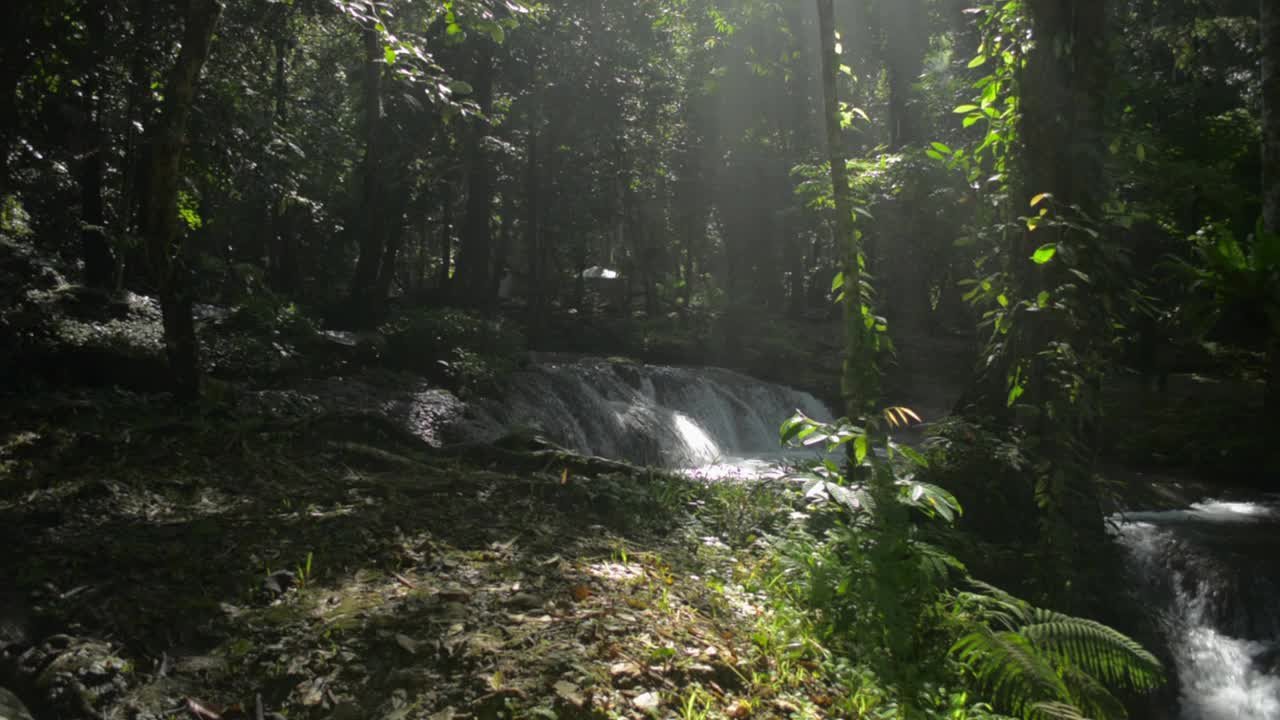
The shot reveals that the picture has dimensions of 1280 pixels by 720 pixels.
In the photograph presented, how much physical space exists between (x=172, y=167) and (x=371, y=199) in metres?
8.40

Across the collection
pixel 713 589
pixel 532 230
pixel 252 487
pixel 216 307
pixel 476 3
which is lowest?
pixel 713 589

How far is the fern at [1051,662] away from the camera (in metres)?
3.13

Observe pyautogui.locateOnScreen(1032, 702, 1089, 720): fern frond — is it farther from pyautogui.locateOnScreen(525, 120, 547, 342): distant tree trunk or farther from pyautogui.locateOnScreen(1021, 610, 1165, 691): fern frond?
pyautogui.locateOnScreen(525, 120, 547, 342): distant tree trunk

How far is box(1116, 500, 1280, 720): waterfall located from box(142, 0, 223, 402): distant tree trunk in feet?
25.1

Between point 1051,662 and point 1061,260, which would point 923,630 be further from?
point 1061,260

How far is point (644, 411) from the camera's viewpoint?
1456cm

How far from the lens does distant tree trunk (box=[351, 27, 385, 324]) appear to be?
13.3 metres

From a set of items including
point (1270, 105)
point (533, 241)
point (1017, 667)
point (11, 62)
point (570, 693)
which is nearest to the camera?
point (570, 693)

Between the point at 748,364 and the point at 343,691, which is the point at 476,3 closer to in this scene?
the point at 343,691

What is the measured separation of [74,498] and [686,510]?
13.1 ft

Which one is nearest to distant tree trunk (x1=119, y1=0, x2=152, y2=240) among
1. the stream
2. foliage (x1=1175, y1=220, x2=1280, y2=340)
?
the stream

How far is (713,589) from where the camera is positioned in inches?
162

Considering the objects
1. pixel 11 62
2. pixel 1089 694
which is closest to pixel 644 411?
pixel 11 62

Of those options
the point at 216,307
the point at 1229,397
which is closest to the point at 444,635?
the point at 216,307
